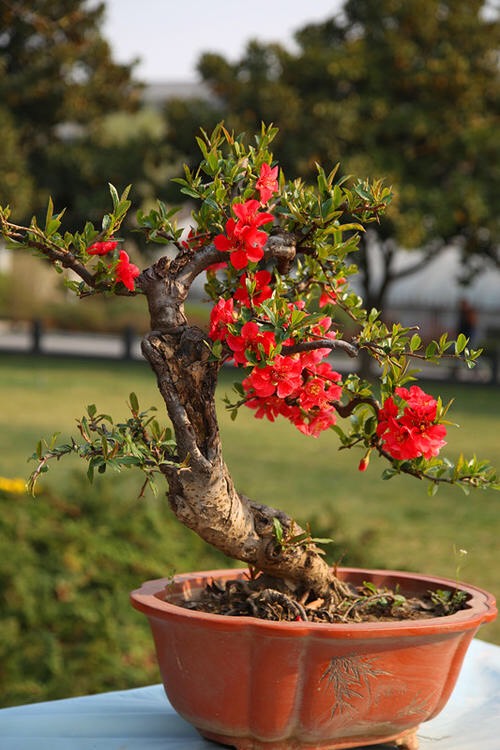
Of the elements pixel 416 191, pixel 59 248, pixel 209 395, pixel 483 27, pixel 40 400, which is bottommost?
pixel 40 400

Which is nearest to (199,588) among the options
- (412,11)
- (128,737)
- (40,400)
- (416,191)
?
(128,737)

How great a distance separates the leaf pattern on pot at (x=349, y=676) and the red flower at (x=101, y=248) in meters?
0.88

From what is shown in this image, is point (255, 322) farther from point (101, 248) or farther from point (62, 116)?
point (62, 116)

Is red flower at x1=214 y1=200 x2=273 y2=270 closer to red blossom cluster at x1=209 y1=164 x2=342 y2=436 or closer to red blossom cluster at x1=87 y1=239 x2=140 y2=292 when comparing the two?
red blossom cluster at x1=209 y1=164 x2=342 y2=436

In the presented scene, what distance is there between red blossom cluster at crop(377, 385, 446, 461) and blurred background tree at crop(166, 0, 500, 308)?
16.4m

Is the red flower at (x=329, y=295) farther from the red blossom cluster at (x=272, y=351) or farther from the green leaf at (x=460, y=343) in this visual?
the green leaf at (x=460, y=343)

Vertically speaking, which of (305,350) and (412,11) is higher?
(412,11)

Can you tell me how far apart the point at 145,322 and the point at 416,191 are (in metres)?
13.1

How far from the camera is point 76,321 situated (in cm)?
3078

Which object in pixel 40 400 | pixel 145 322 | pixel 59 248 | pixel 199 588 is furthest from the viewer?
pixel 145 322

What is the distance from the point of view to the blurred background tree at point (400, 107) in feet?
61.6

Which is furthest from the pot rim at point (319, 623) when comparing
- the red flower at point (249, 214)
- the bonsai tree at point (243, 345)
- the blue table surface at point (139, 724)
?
the red flower at point (249, 214)

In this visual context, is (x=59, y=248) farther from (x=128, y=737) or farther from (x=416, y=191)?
(x=416, y=191)

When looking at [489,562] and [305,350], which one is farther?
[489,562]
